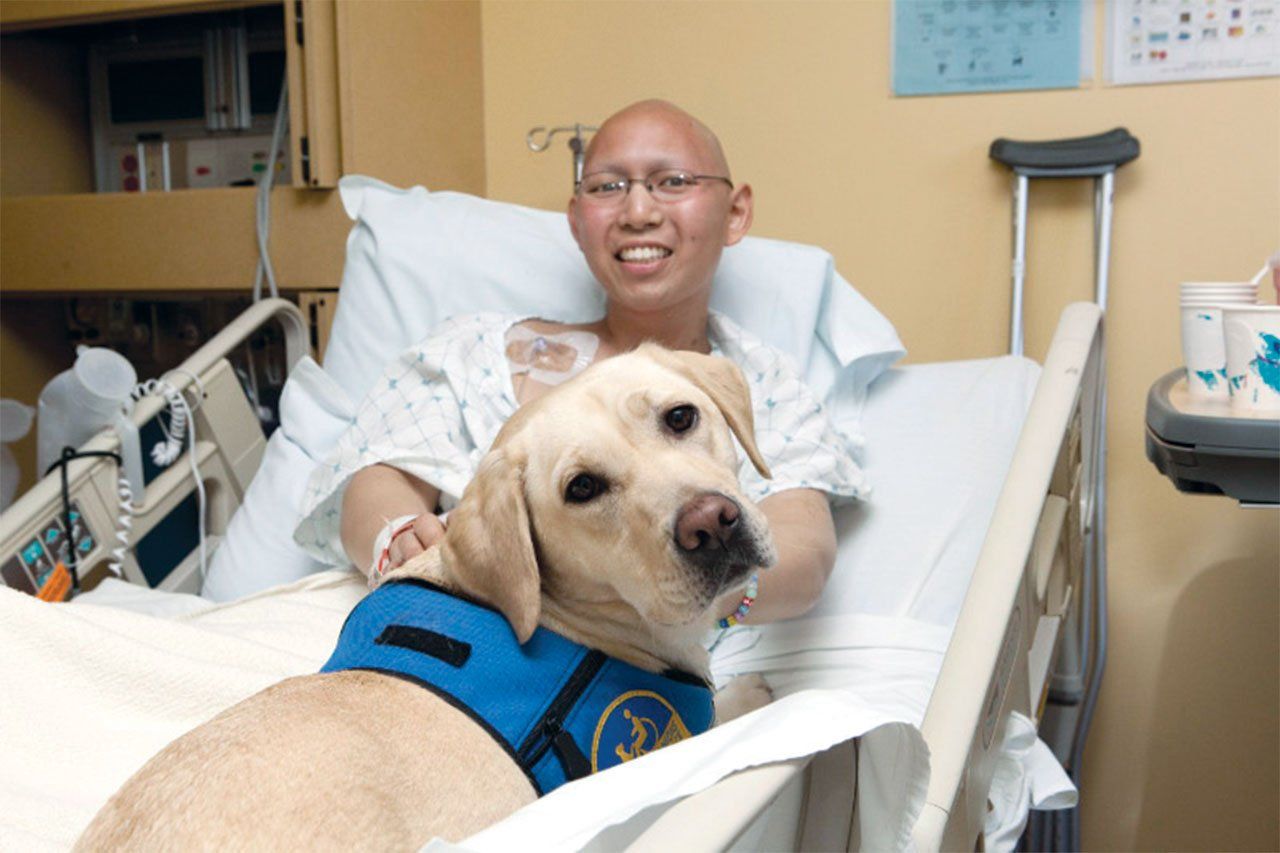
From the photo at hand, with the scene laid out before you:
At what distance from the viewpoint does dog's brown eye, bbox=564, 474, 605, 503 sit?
3.62ft

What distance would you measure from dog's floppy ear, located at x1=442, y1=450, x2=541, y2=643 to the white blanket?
286 millimetres

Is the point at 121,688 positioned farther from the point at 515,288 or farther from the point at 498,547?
the point at 515,288

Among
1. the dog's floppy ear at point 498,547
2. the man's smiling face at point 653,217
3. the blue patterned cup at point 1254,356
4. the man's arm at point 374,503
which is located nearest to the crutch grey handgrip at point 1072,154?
the man's smiling face at point 653,217

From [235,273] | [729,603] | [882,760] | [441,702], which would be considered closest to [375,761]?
[441,702]

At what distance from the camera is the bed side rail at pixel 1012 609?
905 millimetres

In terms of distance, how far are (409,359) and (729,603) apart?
2.40 ft

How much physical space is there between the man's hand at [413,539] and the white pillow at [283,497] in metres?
0.49

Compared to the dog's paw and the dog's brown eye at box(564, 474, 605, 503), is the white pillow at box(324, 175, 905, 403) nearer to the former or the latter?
the dog's paw

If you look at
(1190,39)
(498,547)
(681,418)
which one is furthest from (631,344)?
(1190,39)

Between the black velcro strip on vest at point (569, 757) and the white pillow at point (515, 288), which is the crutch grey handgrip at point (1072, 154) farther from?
the black velcro strip on vest at point (569, 757)

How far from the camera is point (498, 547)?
1.06 meters

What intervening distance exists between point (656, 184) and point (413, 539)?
0.67 m

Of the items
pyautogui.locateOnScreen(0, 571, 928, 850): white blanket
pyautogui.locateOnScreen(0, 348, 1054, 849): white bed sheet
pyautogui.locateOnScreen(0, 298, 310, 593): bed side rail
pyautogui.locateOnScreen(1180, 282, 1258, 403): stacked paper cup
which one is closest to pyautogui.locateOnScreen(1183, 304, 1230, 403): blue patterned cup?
pyautogui.locateOnScreen(1180, 282, 1258, 403): stacked paper cup

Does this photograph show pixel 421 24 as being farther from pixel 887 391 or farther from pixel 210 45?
pixel 887 391
